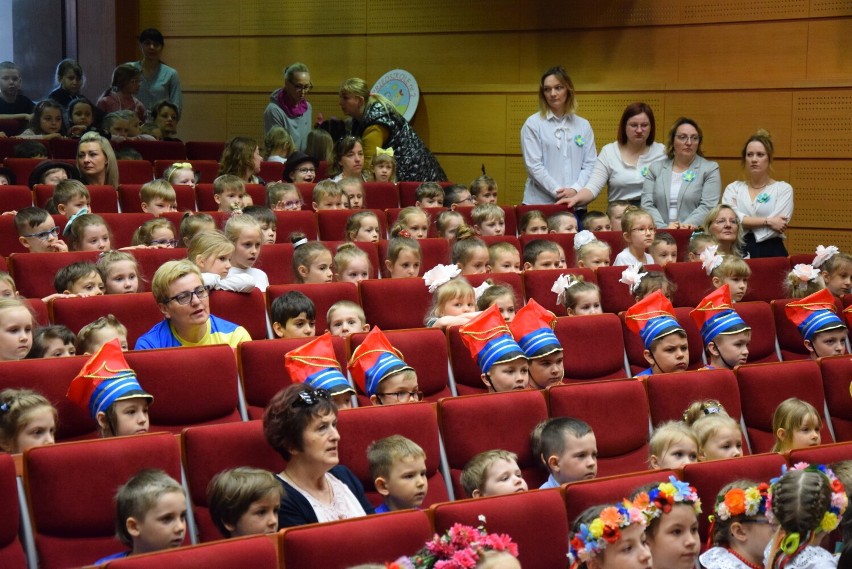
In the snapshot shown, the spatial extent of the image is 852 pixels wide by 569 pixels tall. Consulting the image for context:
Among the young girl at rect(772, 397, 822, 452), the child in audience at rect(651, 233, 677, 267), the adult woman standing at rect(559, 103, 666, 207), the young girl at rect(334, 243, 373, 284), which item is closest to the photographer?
the young girl at rect(772, 397, 822, 452)

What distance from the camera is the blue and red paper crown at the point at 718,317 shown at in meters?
3.96

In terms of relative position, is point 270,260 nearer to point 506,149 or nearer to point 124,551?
point 124,551

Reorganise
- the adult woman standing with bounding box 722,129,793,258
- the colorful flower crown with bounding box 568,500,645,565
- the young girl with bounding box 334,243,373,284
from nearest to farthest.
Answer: the colorful flower crown with bounding box 568,500,645,565 → the young girl with bounding box 334,243,373,284 → the adult woman standing with bounding box 722,129,793,258

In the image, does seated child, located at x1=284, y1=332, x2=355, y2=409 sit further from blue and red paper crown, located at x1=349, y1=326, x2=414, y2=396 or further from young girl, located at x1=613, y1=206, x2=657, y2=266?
young girl, located at x1=613, y1=206, x2=657, y2=266

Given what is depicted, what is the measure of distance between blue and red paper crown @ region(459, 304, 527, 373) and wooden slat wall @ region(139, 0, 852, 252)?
381 centimetres

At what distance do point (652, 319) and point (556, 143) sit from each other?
99.6 inches

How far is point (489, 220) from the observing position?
5488 millimetres

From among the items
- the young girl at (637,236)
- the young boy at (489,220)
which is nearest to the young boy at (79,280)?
the young boy at (489,220)

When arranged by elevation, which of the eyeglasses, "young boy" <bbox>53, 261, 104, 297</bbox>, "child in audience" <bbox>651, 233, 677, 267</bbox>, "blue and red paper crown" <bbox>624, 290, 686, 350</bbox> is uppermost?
"child in audience" <bbox>651, 233, 677, 267</bbox>

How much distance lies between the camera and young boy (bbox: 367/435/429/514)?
107 inches

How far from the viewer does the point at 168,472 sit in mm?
2543

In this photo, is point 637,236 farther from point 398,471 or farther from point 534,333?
point 398,471

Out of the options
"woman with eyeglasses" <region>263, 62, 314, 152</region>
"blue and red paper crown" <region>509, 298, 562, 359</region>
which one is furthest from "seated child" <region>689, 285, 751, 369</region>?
"woman with eyeglasses" <region>263, 62, 314, 152</region>

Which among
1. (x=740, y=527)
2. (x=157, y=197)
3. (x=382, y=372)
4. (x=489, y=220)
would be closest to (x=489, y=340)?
(x=382, y=372)
